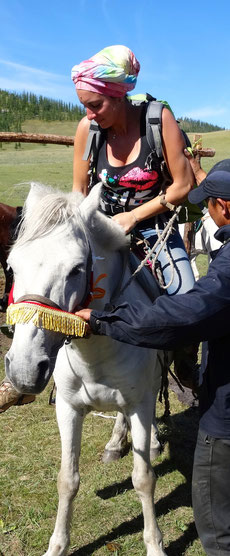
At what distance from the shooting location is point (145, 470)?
3.25 meters

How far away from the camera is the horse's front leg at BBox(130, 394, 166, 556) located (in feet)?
10.2

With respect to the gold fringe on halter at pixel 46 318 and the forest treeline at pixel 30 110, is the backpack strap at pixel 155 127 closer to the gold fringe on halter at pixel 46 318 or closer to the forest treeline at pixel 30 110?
→ the gold fringe on halter at pixel 46 318

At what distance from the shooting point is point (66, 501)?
334cm

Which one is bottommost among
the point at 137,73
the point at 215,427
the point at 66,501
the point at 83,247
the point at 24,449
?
the point at 24,449

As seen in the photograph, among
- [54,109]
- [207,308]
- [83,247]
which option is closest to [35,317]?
[83,247]

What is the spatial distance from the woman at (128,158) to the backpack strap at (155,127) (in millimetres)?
33

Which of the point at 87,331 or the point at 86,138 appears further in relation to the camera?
the point at 86,138

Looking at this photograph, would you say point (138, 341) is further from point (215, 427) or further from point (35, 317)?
point (215, 427)

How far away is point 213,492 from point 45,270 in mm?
1374

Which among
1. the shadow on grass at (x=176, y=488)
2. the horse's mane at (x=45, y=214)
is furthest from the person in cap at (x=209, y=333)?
the shadow on grass at (x=176, y=488)

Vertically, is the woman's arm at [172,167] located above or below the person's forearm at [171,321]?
above

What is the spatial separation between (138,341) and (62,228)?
63 centimetres

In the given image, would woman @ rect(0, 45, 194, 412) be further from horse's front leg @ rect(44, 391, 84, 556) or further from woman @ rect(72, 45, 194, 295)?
horse's front leg @ rect(44, 391, 84, 556)

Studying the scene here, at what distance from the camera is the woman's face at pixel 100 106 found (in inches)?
119
